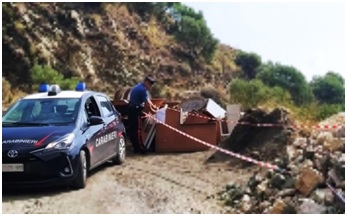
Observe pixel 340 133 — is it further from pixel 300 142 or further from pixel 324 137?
pixel 300 142

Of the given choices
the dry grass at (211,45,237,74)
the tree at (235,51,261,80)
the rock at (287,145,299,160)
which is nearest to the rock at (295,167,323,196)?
the rock at (287,145,299,160)

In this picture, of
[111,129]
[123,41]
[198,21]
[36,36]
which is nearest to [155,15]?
[198,21]

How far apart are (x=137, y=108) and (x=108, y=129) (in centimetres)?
225

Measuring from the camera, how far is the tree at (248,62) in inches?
2594

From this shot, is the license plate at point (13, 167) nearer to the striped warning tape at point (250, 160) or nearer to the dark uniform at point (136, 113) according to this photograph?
the striped warning tape at point (250, 160)

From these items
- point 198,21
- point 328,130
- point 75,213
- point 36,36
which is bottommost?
point 75,213

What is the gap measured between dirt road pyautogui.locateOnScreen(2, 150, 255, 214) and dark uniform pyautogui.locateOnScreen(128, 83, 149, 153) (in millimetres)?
1503

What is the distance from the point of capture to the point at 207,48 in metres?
56.2

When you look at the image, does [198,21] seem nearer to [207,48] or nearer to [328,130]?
[207,48]

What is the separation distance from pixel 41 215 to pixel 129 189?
1.66 metres

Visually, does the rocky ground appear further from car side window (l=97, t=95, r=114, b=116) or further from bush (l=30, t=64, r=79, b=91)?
bush (l=30, t=64, r=79, b=91)

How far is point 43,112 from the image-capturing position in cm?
874

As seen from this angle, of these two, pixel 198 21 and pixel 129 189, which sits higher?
pixel 198 21

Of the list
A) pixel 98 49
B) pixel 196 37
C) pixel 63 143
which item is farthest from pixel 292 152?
pixel 196 37
